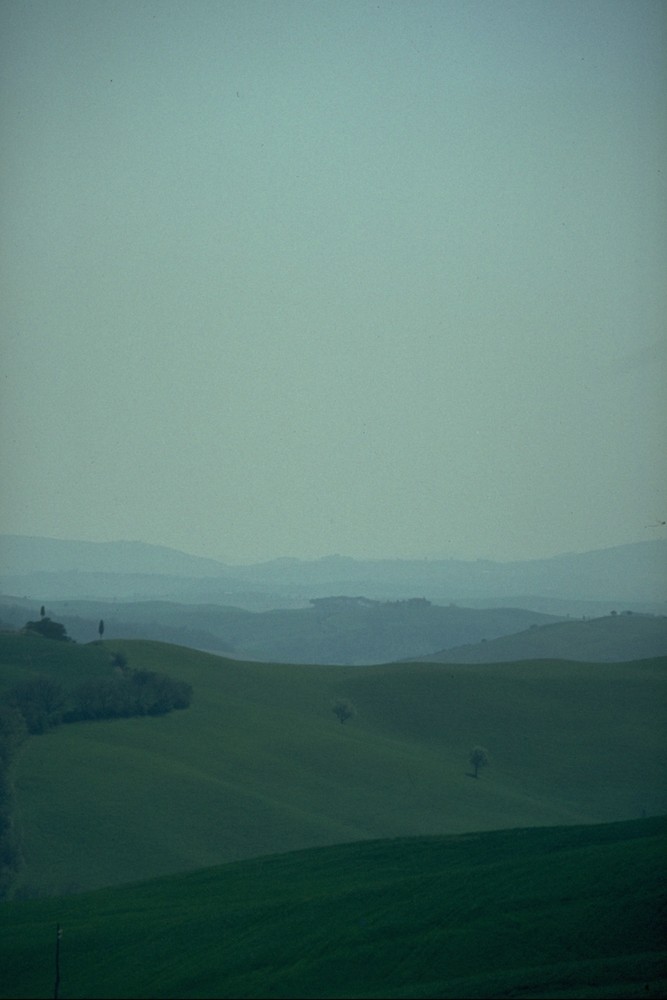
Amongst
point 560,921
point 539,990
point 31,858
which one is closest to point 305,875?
point 560,921

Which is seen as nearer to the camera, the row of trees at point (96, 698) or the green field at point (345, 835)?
the green field at point (345, 835)

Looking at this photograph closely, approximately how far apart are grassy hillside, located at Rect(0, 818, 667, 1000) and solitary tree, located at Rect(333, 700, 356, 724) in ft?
216

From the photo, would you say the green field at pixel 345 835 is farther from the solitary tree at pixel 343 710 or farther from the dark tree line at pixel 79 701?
the dark tree line at pixel 79 701

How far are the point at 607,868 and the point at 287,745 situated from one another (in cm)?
6261

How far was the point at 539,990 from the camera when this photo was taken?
2955 centimetres

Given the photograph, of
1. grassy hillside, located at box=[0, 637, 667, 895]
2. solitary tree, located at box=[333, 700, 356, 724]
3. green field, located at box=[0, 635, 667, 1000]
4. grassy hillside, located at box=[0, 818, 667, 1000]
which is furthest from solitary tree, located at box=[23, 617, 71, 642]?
grassy hillside, located at box=[0, 818, 667, 1000]

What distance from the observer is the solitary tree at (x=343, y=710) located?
373 ft

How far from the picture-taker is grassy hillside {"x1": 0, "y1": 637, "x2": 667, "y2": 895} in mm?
70500

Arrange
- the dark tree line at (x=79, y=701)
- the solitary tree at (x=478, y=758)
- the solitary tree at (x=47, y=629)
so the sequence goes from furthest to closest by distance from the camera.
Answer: the solitary tree at (x=47, y=629), the solitary tree at (x=478, y=758), the dark tree line at (x=79, y=701)

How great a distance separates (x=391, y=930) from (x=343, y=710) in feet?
258

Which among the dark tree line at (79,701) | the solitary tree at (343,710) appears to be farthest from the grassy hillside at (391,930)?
the solitary tree at (343,710)

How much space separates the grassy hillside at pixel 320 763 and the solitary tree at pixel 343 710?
71 centimetres

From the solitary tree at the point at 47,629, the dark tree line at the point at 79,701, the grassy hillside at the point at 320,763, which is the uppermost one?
the solitary tree at the point at 47,629

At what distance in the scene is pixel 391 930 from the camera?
35.9 m
